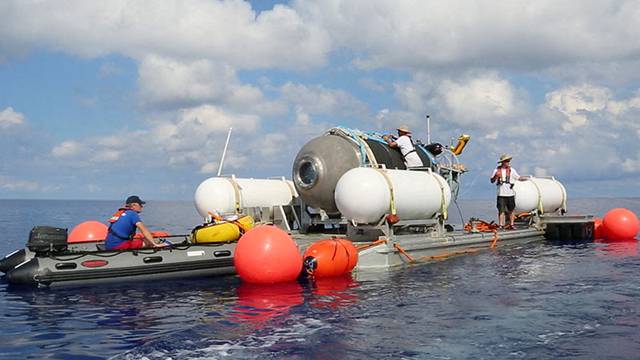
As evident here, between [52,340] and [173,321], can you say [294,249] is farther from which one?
[52,340]

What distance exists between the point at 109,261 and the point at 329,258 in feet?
15.8

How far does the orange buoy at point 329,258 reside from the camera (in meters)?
12.8

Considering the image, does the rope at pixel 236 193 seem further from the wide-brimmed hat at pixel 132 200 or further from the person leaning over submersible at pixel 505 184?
the person leaning over submersible at pixel 505 184

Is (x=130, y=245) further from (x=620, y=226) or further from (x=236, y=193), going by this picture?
(x=620, y=226)

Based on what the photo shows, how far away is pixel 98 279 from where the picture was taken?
482 inches

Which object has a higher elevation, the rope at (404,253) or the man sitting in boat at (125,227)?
the man sitting in boat at (125,227)

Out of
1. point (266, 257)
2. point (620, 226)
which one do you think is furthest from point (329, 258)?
point (620, 226)

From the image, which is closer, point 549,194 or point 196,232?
point 196,232

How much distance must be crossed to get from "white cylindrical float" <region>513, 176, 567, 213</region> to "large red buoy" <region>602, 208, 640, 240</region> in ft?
6.92

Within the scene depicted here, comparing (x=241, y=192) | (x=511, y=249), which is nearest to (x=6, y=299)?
(x=241, y=192)

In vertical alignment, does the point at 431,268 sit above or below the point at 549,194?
below

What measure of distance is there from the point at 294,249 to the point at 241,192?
→ 5.65 meters

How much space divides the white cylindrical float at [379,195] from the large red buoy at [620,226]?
36.6ft

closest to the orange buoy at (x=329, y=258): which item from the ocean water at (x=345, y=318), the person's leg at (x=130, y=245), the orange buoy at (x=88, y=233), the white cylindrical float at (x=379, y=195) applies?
the ocean water at (x=345, y=318)
